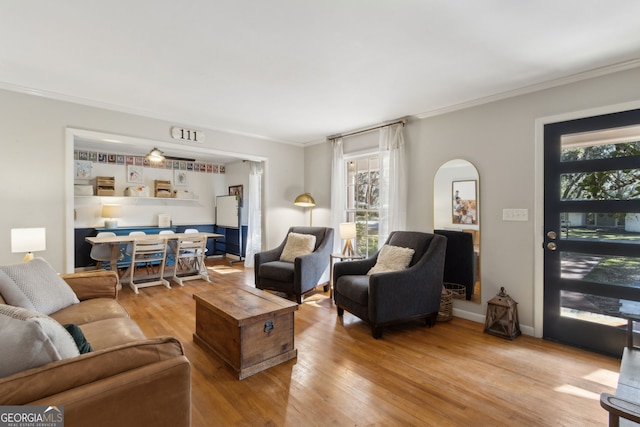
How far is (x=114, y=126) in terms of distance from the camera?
3646 millimetres

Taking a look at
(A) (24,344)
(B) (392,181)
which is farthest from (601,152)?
(A) (24,344)

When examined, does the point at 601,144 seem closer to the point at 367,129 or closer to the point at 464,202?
the point at 464,202

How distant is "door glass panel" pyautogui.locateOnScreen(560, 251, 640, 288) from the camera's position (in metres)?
2.51

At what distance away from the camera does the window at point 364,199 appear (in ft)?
14.9

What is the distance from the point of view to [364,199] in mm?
4684

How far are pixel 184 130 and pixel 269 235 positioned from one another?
212cm

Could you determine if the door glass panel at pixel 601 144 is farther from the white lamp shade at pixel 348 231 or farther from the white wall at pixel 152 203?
the white wall at pixel 152 203

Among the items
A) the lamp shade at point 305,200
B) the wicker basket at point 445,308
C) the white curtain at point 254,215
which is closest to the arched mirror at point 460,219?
the wicker basket at point 445,308

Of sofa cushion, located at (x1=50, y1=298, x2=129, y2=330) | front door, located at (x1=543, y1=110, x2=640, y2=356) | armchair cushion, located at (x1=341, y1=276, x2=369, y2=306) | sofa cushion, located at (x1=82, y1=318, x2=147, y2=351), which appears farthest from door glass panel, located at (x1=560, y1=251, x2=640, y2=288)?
sofa cushion, located at (x1=50, y1=298, x2=129, y2=330)

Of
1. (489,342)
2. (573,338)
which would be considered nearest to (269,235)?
(489,342)

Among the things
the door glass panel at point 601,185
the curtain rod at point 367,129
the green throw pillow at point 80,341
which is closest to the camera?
the green throw pillow at point 80,341

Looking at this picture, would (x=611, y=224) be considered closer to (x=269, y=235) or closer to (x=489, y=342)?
(x=489, y=342)

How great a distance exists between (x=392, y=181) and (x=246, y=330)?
2.72m

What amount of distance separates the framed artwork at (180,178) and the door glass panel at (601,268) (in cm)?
710
